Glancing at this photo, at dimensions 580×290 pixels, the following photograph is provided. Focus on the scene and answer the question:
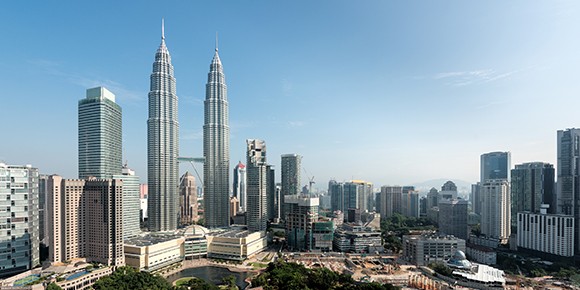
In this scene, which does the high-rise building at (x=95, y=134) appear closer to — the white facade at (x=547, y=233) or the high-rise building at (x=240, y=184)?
the high-rise building at (x=240, y=184)

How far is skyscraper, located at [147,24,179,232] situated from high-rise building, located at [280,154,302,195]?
1837 cm

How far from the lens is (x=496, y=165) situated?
242 ft

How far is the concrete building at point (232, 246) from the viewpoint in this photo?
33844 millimetres

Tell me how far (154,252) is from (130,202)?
1245cm

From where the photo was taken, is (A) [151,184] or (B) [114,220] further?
(A) [151,184]

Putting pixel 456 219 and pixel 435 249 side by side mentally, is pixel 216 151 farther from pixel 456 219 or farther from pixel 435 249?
pixel 456 219

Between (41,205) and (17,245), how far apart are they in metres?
15.9

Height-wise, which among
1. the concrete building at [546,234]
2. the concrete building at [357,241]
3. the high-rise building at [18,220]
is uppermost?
the high-rise building at [18,220]

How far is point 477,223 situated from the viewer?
179 ft

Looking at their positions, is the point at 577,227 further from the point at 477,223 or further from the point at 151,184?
the point at 151,184

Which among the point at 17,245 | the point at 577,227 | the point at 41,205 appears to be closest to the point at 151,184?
the point at 41,205

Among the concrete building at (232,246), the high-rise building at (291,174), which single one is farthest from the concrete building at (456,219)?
the concrete building at (232,246)

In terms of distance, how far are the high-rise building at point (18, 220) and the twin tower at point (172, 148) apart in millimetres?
18440

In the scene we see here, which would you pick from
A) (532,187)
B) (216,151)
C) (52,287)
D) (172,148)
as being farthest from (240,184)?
(52,287)
